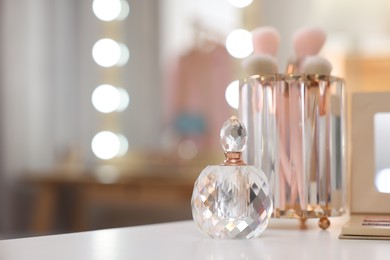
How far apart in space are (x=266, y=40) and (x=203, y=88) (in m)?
1.27

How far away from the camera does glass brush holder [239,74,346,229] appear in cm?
62

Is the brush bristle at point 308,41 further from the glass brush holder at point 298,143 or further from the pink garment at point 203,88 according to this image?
the pink garment at point 203,88

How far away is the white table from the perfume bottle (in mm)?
11

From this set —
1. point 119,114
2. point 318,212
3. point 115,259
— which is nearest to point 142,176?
point 119,114

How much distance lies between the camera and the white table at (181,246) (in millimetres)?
462

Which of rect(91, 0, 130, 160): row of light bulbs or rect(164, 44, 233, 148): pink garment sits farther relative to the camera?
rect(91, 0, 130, 160): row of light bulbs

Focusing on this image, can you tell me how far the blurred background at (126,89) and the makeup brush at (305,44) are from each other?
0.97m

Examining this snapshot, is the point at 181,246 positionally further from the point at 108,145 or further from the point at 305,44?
the point at 108,145

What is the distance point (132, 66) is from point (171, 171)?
414 mm

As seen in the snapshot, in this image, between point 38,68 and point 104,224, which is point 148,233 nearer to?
point 104,224

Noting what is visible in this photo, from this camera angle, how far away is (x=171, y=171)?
1.97 metres

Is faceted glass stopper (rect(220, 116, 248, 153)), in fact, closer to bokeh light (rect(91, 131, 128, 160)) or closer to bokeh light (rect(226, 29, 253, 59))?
bokeh light (rect(226, 29, 253, 59))

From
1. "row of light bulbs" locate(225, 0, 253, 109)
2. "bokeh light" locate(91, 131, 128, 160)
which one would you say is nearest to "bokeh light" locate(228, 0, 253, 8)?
"row of light bulbs" locate(225, 0, 253, 109)

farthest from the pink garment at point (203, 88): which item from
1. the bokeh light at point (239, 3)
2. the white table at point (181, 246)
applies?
the white table at point (181, 246)
